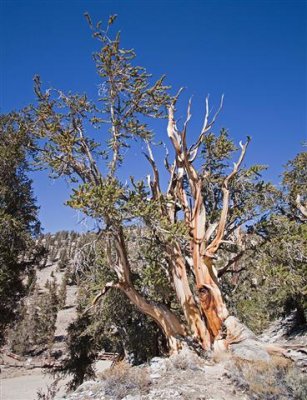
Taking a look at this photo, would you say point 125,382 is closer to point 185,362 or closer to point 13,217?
point 185,362

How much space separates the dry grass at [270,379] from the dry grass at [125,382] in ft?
5.50

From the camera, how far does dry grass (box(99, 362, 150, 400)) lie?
19.2ft

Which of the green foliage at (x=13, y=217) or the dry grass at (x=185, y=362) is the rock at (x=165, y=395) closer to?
the dry grass at (x=185, y=362)

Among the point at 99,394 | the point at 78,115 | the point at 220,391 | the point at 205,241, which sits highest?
the point at 78,115

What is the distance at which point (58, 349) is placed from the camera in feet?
117

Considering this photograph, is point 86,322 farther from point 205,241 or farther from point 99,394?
point 99,394

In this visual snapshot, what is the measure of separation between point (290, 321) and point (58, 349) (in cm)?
2563

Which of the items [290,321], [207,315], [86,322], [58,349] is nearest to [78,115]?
[207,315]

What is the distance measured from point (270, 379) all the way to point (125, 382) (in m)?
2.63

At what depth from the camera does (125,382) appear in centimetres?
627

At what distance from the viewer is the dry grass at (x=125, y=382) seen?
5844 millimetres

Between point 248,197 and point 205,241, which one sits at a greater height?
point 248,197

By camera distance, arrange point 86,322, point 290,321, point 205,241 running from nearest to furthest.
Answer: point 205,241 → point 86,322 → point 290,321

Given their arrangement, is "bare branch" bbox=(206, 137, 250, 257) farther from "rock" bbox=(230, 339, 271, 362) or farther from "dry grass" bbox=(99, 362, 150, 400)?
"dry grass" bbox=(99, 362, 150, 400)
